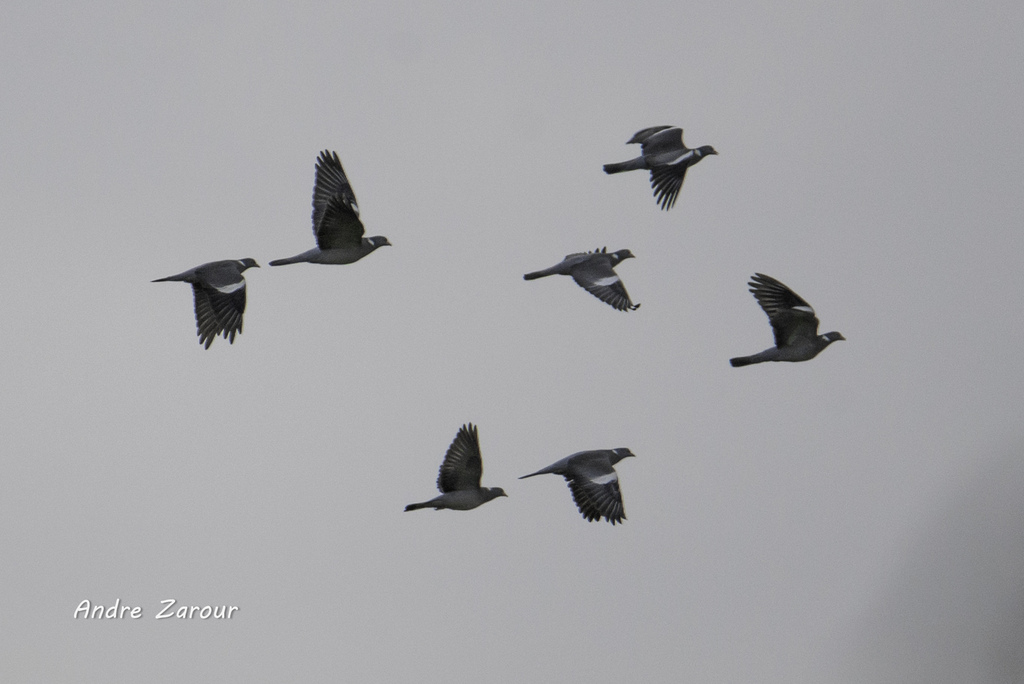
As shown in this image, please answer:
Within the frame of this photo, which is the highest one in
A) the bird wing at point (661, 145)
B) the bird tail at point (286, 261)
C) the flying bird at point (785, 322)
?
Answer: the bird wing at point (661, 145)

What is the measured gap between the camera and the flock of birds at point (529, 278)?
97.5 ft

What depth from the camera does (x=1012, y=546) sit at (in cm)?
18188

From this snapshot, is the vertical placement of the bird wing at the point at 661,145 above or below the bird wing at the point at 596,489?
above

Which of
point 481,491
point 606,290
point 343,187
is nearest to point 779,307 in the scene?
point 606,290

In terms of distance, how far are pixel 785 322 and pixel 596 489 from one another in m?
5.39

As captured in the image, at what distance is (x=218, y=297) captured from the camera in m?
29.8

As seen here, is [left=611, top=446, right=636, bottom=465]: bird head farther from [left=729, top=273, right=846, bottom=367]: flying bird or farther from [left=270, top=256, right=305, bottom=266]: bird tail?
[left=270, top=256, right=305, bottom=266]: bird tail

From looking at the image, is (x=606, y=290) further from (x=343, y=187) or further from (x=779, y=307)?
(x=343, y=187)

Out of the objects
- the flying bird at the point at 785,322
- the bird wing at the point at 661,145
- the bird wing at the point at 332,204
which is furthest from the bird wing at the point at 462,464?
the bird wing at the point at 661,145

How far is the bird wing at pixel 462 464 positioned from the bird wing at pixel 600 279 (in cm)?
431

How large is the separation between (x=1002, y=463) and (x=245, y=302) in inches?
6878

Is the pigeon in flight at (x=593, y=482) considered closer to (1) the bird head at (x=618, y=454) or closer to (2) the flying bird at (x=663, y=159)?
(1) the bird head at (x=618, y=454)

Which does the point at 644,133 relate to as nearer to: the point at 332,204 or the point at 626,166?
the point at 626,166

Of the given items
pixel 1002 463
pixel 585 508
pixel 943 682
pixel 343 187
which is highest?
pixel 343 187
